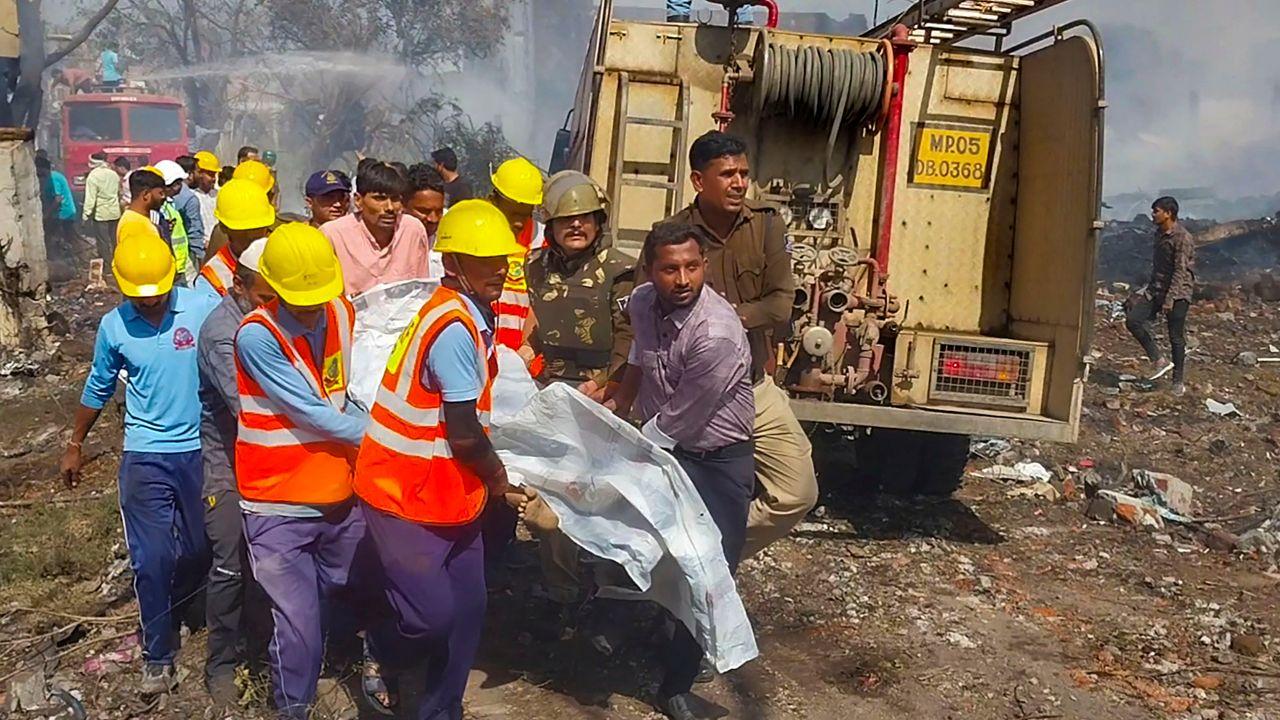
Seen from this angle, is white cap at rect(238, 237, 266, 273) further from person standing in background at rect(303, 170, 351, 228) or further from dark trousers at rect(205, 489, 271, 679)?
person standing in background at rect(303, 170, 351, 228)

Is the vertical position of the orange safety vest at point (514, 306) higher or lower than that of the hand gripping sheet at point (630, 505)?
higher

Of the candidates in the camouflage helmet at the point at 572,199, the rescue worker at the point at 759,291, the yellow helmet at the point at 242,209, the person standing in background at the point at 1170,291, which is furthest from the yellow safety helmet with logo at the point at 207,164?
the person standing in background at the point at 1170,291

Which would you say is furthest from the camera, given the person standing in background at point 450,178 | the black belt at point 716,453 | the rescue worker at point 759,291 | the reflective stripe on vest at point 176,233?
the reflective stripe on vest at point 176,233

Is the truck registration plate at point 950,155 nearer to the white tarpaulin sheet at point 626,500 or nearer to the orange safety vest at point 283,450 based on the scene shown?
the white tarpaulin sheet at point 626,500

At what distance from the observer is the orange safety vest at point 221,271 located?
3.89 metres

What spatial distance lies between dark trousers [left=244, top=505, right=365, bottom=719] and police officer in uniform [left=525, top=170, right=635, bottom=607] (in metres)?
0.97

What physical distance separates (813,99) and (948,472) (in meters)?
2.28

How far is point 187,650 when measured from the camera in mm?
3922

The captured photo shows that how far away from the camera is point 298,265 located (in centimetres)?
297

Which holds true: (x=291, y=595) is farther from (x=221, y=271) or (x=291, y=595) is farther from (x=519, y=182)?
(x=519, y=182)

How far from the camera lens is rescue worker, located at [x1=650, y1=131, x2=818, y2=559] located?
12.2ft

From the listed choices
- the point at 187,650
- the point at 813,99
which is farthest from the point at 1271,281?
the point at 187,650

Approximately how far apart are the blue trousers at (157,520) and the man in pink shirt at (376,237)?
3.62 ft

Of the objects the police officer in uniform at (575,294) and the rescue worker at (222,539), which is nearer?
the rescue worker at (222,539)
